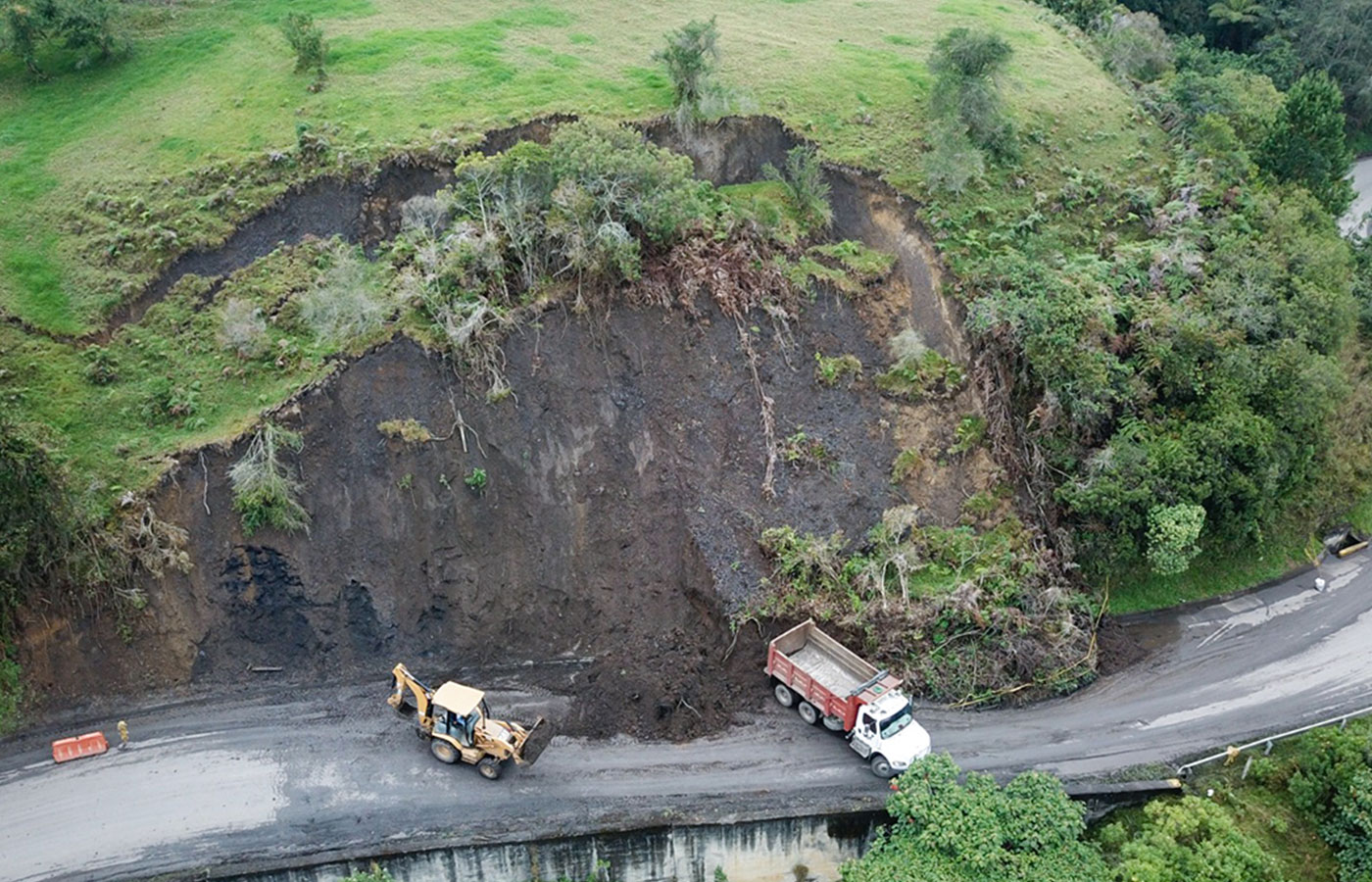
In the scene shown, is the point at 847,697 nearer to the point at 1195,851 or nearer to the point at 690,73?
the point at 1195,851

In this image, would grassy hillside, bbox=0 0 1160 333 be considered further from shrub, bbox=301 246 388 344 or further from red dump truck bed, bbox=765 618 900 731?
red dump truck bed, bbox=765 618 900 731

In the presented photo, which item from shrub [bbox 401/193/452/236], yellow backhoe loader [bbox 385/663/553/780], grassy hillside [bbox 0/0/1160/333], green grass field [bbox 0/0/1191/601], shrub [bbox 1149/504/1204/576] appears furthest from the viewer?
grassy hillside [bbox 0/0/1160/333]

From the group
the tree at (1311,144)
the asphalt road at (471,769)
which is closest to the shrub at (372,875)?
the asphalt road at (471,769)

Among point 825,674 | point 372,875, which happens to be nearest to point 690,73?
point 825,674

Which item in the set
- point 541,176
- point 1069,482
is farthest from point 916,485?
point 541,176

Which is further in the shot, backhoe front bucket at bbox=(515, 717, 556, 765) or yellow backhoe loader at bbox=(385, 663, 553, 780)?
backhoe front bucket at bbox=(515, 717, 556, 765)

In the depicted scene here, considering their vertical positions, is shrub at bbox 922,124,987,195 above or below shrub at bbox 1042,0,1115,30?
below

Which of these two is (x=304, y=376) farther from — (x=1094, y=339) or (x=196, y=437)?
(x=1094, y=339)

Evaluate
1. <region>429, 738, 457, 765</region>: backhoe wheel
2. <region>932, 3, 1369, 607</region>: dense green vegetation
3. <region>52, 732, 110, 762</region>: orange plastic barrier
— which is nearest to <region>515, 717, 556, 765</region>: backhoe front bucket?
<region>429, 738, 457, 765</region>: backhoe wheel
